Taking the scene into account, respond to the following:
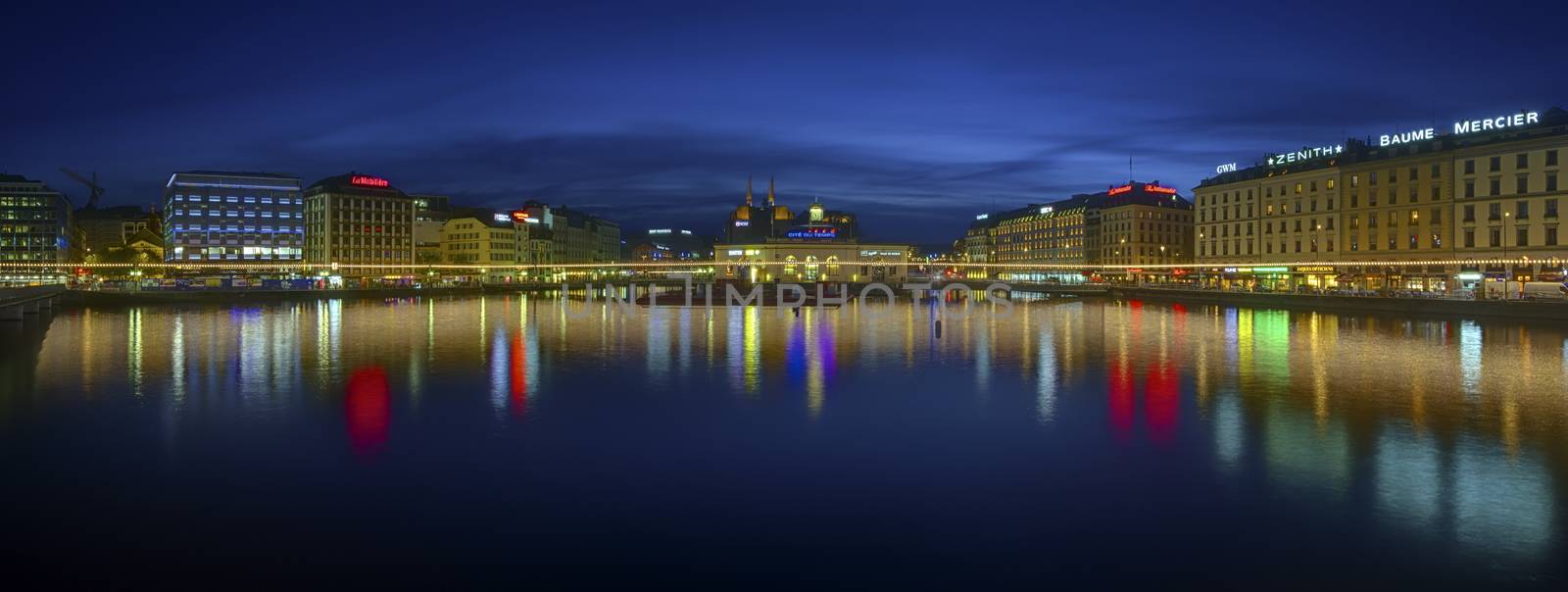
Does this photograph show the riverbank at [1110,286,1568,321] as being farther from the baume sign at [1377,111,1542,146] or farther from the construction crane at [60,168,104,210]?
the construction crane at [60,168,104,210]

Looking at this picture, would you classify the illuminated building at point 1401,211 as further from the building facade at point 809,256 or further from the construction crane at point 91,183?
the construction crane at point 91,183

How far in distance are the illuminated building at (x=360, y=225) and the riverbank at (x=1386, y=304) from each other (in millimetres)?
97735

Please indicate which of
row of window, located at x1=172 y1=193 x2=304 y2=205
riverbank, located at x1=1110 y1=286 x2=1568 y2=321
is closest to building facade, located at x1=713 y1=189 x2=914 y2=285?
row of window, located at x1=172 y1=193 x2=304 y2=205

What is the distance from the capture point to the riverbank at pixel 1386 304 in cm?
4422

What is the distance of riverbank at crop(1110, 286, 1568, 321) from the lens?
44.2m

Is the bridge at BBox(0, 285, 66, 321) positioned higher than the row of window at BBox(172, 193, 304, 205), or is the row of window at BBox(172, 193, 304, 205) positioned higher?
the row of window at BBox(172, 193, 304, 205)

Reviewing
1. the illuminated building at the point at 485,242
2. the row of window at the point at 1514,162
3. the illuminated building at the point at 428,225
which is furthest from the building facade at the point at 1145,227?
the illuminated building at the point at 428,225

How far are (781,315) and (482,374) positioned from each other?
103ft

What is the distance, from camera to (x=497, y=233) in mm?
140000

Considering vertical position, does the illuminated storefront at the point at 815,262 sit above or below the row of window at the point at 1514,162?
below

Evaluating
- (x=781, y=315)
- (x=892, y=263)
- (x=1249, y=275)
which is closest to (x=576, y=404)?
(x=781, y=315)

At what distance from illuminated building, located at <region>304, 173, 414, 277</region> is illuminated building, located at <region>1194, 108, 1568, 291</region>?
3920 inches

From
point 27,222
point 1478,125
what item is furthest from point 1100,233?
point 27,222

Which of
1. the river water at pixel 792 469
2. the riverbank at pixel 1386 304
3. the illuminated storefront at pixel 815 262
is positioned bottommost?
the river water at pixel 792 469
